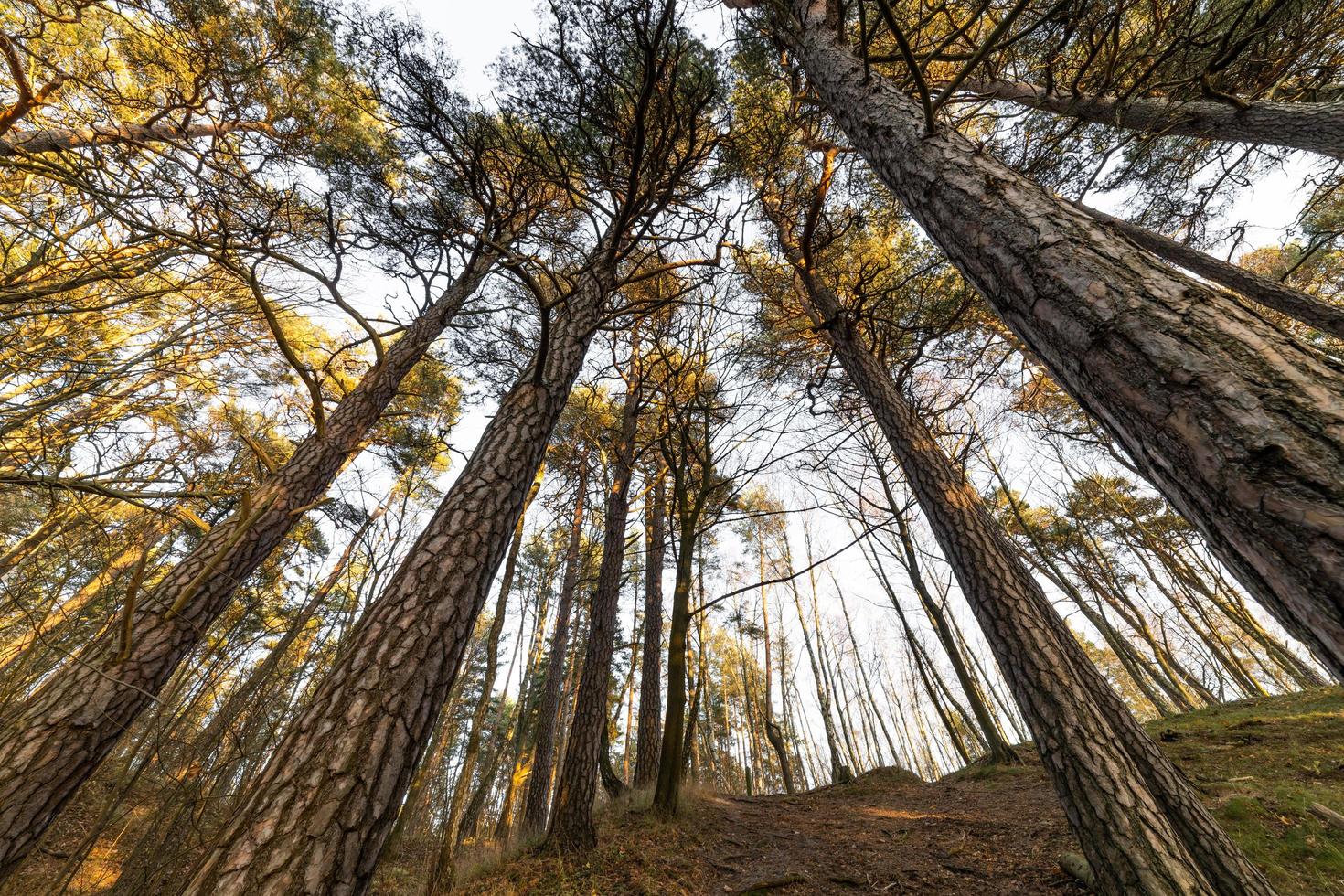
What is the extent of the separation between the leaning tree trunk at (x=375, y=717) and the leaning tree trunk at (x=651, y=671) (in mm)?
3533

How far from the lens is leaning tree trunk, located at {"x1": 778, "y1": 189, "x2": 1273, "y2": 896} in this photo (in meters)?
2.02

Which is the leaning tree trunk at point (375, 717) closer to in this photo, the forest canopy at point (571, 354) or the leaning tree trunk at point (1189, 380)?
the forest canopy at point (571, 354)

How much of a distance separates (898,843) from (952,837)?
0.47 m

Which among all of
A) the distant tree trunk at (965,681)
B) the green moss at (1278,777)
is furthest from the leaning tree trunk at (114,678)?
the distant tree trunk at (965,681)

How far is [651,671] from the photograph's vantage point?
21.4ft

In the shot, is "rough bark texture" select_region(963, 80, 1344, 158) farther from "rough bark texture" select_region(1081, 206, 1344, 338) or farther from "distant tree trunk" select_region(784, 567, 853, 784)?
"distant tree trunk" select_region(784, 567, 853, 784)

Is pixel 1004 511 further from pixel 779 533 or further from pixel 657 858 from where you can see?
pixel 657 858

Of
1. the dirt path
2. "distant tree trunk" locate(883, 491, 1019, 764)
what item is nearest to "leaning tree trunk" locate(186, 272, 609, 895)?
the dirt path

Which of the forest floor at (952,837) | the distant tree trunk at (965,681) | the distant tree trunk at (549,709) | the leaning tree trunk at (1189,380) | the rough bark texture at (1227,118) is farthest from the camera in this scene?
the distant tree trunk at (965,681)

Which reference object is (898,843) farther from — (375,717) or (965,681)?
(375,717)

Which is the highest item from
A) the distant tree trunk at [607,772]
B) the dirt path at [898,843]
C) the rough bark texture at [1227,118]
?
the rough bark texture at [1227,118]

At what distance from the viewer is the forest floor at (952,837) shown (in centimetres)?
280

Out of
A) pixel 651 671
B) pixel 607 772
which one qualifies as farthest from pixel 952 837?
pixel 651 671

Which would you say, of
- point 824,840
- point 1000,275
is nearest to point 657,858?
point 824,840
